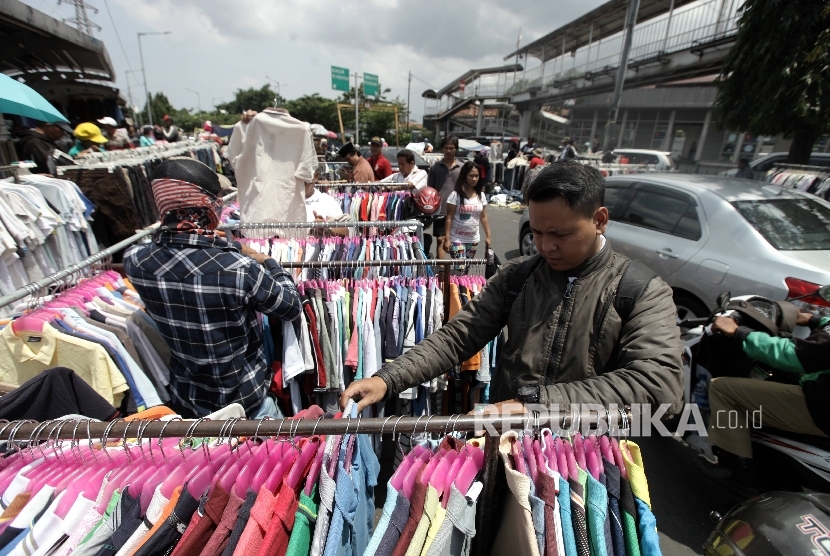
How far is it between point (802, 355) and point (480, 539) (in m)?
2.14

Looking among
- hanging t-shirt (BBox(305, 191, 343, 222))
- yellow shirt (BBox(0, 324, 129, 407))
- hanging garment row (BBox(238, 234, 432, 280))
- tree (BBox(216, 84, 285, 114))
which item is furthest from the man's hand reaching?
tree (BBox(216, 84, 285, 114))

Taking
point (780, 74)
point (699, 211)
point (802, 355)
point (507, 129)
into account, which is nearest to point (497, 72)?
point (507, 129)

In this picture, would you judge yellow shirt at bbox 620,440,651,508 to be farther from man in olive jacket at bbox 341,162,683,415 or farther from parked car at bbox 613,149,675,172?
parked car at bbox 613,149,675,172

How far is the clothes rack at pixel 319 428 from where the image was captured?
107 cm

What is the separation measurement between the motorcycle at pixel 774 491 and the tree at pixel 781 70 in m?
6.27

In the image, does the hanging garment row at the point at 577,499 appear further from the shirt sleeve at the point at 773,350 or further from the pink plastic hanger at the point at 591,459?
the shirt sleeve at the point at 773,350

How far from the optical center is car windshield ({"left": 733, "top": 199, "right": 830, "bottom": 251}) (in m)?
3.52

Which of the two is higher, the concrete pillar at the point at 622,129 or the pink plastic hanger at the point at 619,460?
the concrete pillar at the point at 622,129

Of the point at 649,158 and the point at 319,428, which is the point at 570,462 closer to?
the point at 319,428

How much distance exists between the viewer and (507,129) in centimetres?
3788

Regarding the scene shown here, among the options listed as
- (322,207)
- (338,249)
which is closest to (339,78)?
(322,207)

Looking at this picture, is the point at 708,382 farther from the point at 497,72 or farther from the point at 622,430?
the point at 497,72

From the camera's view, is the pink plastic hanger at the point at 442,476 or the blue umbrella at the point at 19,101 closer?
the pink plastic hanger at the point at 442,476

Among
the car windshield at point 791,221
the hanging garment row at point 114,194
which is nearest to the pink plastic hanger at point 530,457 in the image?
A: the car windshield at point 791,221
